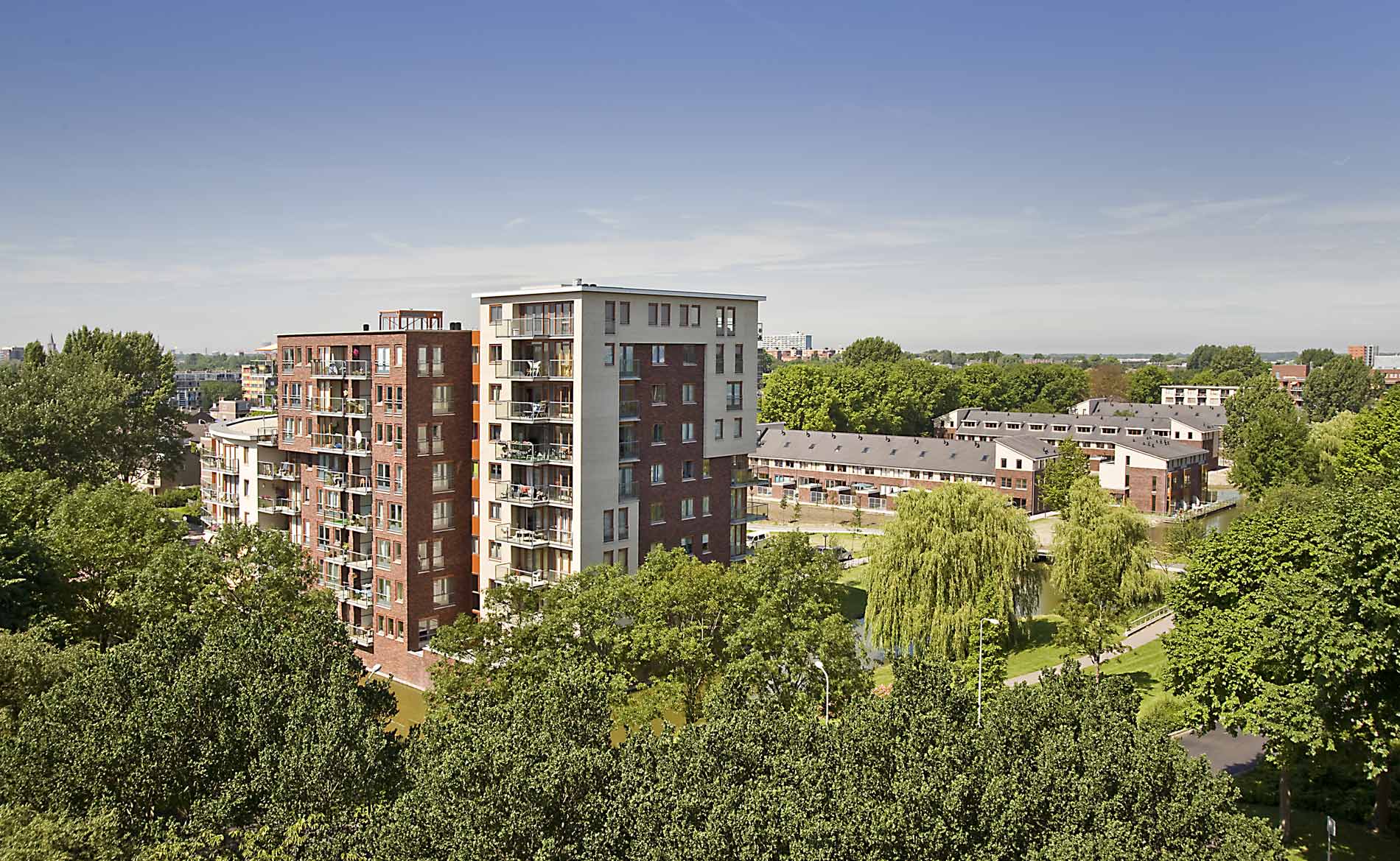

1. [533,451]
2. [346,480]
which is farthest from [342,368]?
[533,451]

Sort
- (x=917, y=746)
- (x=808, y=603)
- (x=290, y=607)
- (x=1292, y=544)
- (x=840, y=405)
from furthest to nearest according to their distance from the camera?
(x=840, y=405) → (x=290, y=607) → (x=808, y=603) → (x=1292, y=544) → (x=917, y=746)

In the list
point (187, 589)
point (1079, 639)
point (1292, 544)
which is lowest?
point (1079, 639)

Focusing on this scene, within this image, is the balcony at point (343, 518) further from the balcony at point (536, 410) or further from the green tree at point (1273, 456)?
the green tree at point (1273, 456)

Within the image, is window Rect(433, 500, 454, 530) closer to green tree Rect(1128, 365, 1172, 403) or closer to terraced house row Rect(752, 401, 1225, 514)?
terraced house row Rect(752, 401, 1225, 514)

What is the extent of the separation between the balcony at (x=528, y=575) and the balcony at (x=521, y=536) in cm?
140

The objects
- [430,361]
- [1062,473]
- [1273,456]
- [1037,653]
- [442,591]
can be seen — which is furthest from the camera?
[1062,473]

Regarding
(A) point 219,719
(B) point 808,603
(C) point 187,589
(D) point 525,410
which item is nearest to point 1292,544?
(B) point 808,603

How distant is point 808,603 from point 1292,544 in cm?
1414

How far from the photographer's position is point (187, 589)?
36.8 metres

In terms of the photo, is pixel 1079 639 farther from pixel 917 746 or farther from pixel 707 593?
pixel 917 746

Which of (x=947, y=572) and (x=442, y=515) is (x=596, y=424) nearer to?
(x=442, y=515)

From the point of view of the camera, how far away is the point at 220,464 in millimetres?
60094

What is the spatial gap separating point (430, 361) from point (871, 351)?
130449 millimetres

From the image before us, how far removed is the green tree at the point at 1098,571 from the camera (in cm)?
4291
